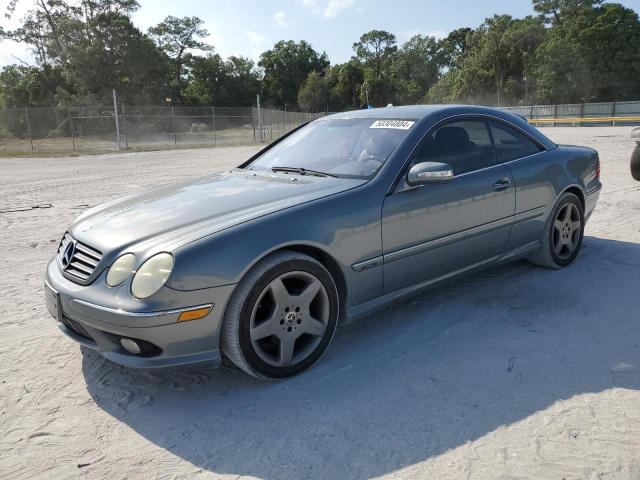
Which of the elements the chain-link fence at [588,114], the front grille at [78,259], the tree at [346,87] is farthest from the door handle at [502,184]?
the tree at [346,87]

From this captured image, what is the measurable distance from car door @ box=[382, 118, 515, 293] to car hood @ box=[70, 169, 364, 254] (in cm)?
43

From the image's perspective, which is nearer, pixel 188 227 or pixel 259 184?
pixel 188 227

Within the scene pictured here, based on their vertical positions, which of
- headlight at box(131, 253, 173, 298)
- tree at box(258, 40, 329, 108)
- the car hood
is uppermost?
tree at box(258, 40, 329, 108)

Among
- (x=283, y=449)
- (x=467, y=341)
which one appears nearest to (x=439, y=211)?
(x=467, y=341)

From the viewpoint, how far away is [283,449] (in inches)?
101

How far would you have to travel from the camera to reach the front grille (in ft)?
10.1

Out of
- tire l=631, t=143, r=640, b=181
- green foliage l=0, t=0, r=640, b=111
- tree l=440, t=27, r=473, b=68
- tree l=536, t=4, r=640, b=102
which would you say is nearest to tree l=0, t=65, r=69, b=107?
green foliage l=0, t=0, r=640, b=111

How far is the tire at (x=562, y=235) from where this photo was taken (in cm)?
482

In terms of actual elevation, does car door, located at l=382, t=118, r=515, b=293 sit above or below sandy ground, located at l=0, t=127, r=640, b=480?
above

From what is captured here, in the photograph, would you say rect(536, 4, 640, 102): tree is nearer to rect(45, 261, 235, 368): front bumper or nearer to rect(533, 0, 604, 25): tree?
rect(533, 0, 604, 25): tree

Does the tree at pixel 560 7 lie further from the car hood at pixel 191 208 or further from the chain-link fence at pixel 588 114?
the car hood at pixel 191 208

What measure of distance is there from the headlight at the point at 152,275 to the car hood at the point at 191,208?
0.08 m

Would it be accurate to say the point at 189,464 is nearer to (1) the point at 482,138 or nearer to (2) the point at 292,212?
(2) the point at 292,212

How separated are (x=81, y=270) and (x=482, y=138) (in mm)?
3028
